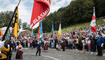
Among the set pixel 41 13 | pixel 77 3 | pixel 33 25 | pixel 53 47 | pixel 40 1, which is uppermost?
pixel 77 3

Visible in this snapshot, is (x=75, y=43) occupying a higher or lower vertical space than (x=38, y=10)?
lower

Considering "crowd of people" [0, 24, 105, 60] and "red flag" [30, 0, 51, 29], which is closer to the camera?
"red flag" [30, 0, 51, 29]

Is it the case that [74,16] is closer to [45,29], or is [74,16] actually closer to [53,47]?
[45,29]

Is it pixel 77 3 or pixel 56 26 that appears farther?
pixel 56 26

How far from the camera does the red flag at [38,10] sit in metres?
6.61

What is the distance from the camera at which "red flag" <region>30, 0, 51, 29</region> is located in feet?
21.7

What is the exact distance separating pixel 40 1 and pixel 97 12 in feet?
Result: 199

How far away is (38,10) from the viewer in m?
6.73

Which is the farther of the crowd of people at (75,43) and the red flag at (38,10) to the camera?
the crowd of people at (75,43)

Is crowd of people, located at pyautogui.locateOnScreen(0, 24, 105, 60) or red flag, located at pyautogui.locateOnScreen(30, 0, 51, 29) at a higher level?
red flag, located at pyautogui.locateOnScreen(30, 0, 51, 29)

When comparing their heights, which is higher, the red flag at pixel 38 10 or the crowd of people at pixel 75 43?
the red flag at pixel 38 10

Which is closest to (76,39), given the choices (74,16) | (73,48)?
(73,48)

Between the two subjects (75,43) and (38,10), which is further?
(75,43)

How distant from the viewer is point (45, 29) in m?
83.1
